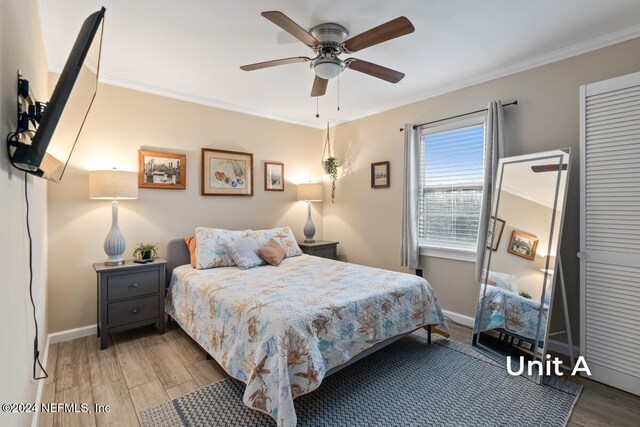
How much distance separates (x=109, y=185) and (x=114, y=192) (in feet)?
0.25

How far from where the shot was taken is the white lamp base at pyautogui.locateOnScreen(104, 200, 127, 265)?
9.63ft

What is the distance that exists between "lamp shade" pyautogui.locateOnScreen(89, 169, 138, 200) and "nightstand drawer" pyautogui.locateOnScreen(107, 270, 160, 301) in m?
0.75

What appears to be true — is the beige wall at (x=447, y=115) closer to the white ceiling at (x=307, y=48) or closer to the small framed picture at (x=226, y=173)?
the white ceiling at (x=307, y=48)

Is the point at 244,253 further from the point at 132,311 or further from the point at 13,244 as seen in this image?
the point at 13,244

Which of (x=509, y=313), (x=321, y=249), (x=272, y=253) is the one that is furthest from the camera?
(x=321, y=249)

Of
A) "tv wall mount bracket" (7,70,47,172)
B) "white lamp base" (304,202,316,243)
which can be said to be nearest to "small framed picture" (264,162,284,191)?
"white lamp base" (304,202,316,243)

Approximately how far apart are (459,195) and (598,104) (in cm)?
141

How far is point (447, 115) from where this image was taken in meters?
3.49

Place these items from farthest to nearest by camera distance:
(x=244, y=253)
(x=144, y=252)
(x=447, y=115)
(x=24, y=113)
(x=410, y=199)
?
(x=410, y=199), (x=447, y=115), (x=244, y=253), (x=144, y=252), (x=24, y=113)

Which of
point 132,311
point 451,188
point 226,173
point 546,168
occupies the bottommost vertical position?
point 132,311

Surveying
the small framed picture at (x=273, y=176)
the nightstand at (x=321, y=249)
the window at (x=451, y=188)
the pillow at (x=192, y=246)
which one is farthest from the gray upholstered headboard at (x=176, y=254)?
the window at (x=451, y=188)

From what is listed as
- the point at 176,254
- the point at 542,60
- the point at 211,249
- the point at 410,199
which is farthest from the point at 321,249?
the point at 542,60

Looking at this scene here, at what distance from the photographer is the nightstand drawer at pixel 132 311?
9.23 feet

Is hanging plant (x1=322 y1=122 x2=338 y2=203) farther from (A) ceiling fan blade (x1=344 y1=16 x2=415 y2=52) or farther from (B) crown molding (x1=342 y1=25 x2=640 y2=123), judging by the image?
(A) ceiling fan blade (x1=344 y1=16 x2=415 y2=52)
